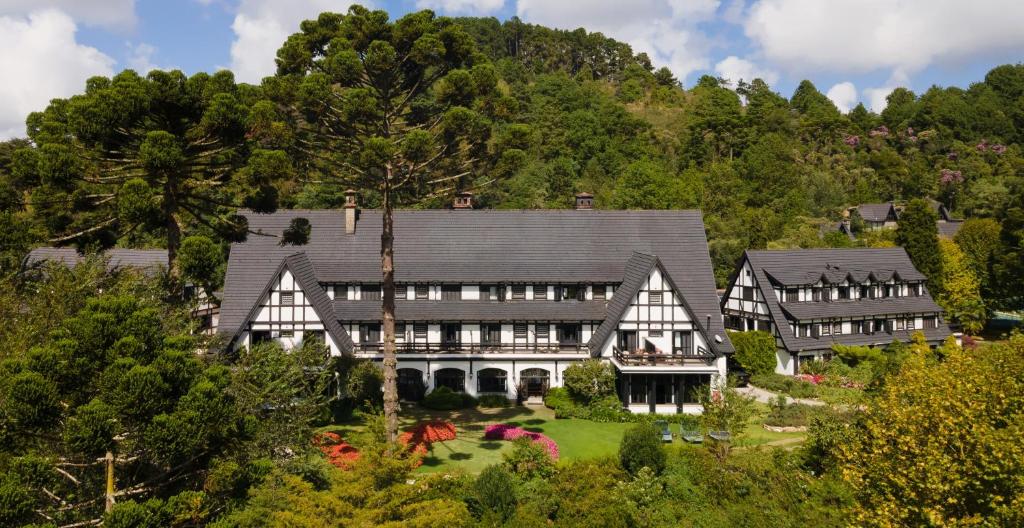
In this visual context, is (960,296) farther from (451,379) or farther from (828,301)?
(451,379)

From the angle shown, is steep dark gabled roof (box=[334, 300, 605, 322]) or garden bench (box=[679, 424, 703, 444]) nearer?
garden bench (box=[679, 424, 703, 444])

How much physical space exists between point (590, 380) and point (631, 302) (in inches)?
214

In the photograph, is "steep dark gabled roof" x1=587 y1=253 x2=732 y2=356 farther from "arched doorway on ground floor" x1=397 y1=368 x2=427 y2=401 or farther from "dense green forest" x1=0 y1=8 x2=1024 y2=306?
"dense green forest" x1=0 y1=8 x2=1024 y2=306

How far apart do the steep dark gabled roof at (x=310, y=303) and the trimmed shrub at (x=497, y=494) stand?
17.0 metres

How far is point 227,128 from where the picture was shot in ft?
76.2

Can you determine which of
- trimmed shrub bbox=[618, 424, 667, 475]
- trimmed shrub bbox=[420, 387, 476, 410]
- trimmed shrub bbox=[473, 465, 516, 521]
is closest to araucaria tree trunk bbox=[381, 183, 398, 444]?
trimmed shrub bbox=[473, 465, 516, 521]

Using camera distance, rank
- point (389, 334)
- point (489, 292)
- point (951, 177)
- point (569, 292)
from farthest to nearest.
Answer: point (951, 177)
point (569, 292)
point (489, 292)
point (389, 334)

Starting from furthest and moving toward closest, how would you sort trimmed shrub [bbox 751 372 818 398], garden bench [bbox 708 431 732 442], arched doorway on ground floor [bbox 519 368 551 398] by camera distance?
trimmed shrub [bbox 751 372 818 398] → arched doorway on ground floor [bbox 519 368 551 398] → garden bench [bbox 708 431 732 442]

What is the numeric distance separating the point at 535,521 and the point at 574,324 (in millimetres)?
20520

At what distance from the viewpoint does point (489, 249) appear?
136 ft

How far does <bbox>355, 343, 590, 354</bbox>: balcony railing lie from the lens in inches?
1474

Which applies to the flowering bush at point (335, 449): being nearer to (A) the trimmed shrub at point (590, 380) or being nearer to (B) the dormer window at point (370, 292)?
(B) the dormer window at point (370, 292)

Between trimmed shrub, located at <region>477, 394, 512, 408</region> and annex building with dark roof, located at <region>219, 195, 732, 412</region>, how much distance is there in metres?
0.70

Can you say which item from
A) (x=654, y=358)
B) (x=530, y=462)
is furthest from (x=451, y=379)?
(x=530, y=462)
